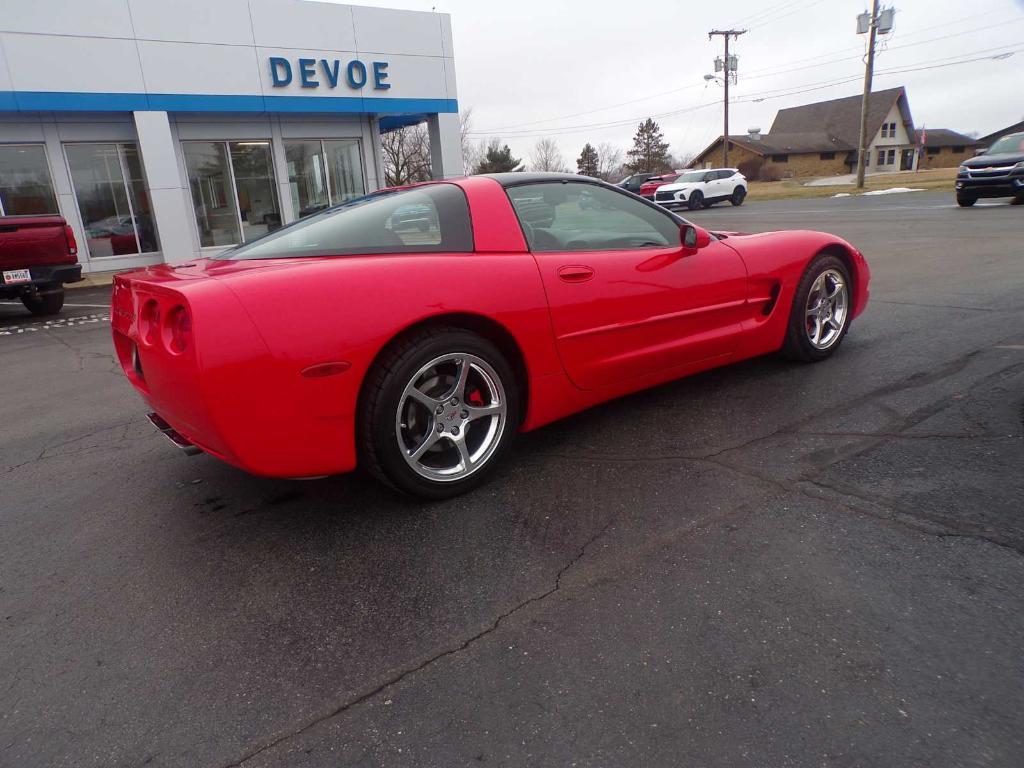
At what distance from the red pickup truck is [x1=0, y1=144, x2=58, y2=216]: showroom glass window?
645cm

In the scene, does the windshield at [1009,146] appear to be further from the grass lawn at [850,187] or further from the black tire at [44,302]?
the black tire at [44,302]

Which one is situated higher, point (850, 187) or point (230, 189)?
point (230, 189)

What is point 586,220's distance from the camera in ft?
11.5

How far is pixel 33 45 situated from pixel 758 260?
49.2ft

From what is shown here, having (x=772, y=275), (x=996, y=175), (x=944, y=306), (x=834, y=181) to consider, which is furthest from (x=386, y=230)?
(x=834, y=181)

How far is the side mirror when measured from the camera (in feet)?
11.9

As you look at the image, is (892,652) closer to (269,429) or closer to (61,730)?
(269,429)

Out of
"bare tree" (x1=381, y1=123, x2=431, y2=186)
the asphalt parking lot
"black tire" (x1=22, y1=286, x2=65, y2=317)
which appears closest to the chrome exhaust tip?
the asphalt parking lot

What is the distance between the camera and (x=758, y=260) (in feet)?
13.1

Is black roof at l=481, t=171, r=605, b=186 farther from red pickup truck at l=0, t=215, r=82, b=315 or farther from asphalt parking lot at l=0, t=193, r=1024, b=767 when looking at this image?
red pickup truck at l=0, t=215, r=82, b=315

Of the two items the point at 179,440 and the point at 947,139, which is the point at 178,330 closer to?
the point at 179,440

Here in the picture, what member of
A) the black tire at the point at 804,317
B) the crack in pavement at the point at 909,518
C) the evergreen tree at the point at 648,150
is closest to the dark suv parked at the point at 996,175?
the black tire at the point at 804,317

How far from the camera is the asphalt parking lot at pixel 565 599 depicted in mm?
1699

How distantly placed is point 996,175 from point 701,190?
12.6 metres
